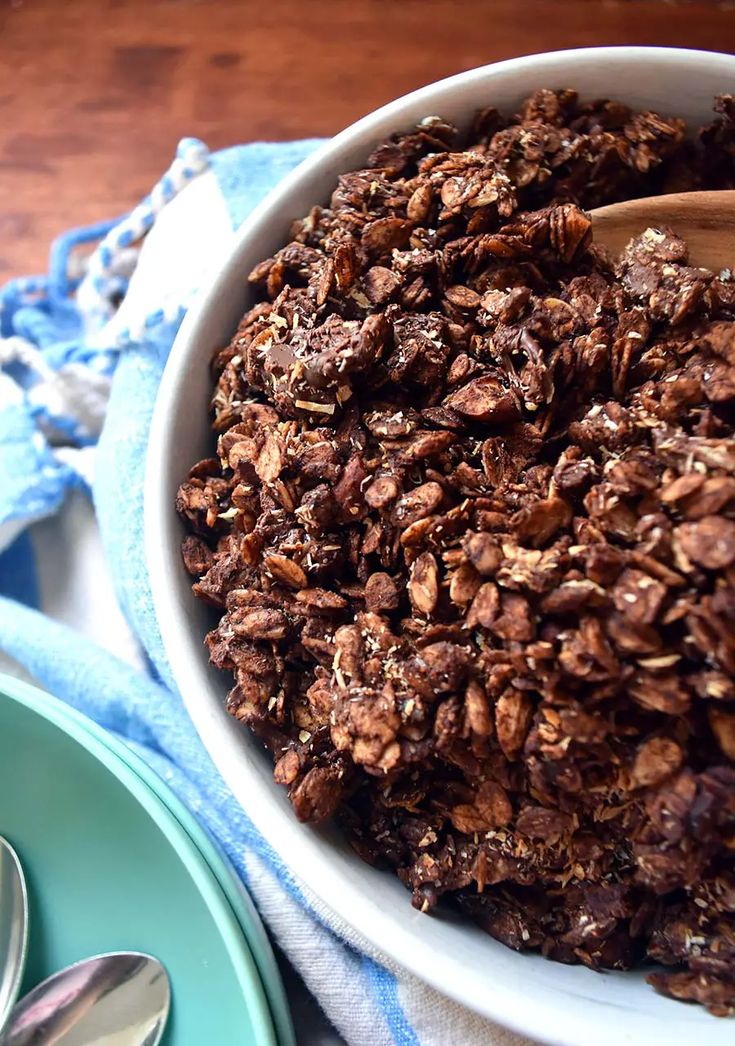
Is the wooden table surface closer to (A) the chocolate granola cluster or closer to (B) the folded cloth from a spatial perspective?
(B) the folded cloth

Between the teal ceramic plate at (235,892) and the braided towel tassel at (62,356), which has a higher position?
the braided towel tassel at (62,356)

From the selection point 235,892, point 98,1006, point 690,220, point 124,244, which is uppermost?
point 690,220

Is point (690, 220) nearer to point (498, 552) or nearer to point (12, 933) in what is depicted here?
point (498, 552)

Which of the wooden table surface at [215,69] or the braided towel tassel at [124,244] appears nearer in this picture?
the braided towel tassel at [124,244]

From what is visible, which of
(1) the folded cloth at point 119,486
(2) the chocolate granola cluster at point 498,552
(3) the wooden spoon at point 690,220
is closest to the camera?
(2) the chocolate granola cluster at point 498,552

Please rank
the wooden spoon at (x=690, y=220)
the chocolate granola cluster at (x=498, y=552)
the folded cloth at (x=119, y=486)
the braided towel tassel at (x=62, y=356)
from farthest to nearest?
1. the braided towel tassel at (x=62, y=356)
2. the folded cloth at (x=119, y=486)
3. the wooden spoon at (x=690, y=220)
4. the chocolate granola cluster at (x=498, y=552)

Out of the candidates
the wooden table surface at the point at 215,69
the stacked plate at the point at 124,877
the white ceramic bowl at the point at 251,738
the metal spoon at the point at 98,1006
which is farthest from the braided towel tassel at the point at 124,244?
the metal spoon at the point at 98,1006

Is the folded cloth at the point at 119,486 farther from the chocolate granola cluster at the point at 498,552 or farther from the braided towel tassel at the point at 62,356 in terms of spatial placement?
the chocolate granola cluster at the point at 498,552

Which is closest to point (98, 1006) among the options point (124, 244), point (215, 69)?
point (124, 244)
